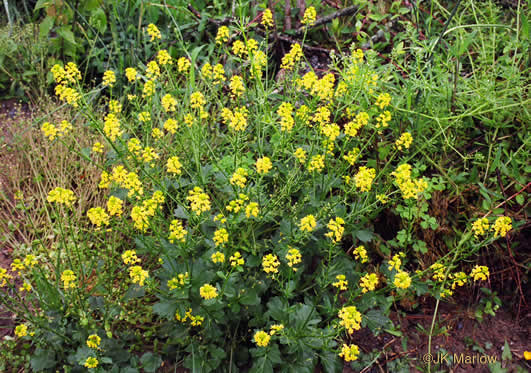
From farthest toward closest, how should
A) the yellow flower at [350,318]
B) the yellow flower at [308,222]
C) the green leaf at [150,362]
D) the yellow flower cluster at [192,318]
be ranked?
the green leaf at [150,362] < the yellow flower cluster at [192,318] < the yellow flower at [308,222] < the yellow flower at [350,318]

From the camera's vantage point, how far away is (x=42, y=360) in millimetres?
2230

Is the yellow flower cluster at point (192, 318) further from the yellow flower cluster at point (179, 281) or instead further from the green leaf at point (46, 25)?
the green leaf at point (46, 25)

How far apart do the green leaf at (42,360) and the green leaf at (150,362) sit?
44 cm

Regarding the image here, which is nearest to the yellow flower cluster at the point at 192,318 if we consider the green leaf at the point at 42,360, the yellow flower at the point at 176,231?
the yellow flower at the point at 176,231

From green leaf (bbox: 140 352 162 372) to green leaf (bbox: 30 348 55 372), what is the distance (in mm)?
438

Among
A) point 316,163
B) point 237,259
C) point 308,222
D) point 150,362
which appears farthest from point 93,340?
point 316,163

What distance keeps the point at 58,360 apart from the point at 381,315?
5.44 feet

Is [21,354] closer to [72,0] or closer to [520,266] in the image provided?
[520,266]

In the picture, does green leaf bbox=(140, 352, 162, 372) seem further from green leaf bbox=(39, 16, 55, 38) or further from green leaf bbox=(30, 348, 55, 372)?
green leaf bbox=(39, 16, 55, 38)

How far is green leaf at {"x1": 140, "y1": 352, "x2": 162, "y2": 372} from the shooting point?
2.28m

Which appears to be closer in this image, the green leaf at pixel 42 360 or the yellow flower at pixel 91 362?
the yellow flower at pixel 91 362

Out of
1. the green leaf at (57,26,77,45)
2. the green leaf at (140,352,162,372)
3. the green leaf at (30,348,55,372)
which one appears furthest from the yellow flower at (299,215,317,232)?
the green leaf at (57,26,77,45)

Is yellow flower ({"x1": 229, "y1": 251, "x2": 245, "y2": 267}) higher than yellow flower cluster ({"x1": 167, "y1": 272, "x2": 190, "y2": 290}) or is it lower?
higher

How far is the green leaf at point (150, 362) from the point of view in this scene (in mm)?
2277
